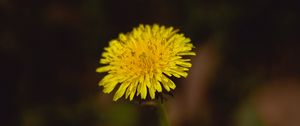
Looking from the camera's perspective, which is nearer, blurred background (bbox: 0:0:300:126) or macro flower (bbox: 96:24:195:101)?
macro flower (bbox: 96:24:195:101)

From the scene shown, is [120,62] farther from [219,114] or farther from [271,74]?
[271,74]

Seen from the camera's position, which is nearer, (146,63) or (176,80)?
(146,63)

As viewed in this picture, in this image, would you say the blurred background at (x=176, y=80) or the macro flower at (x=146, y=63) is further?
the blurred background at (x=176, y=80)

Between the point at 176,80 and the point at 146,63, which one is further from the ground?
the point at 146,63
